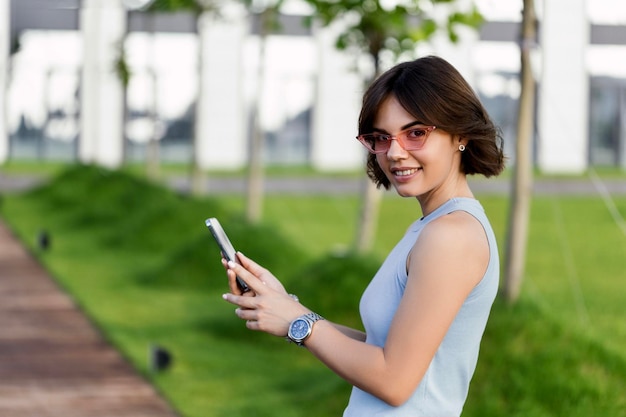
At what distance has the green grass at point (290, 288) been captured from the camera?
224 inches

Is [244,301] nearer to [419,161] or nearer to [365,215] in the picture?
[419,161]

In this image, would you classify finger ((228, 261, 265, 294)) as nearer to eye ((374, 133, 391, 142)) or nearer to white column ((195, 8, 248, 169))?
eye ((374, 133, 391, 142))

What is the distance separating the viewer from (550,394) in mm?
5492

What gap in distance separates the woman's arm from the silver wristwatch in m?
0.06

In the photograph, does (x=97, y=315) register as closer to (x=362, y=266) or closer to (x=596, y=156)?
(x=362, y=266)

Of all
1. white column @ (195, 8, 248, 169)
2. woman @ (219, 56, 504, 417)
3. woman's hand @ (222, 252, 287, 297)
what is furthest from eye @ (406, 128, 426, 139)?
white column @ (195, 8, 248, 169)

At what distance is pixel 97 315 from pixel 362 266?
2.36 metres

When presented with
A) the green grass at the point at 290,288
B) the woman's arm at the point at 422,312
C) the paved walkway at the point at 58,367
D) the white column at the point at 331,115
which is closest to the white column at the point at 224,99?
the white column at the point at 331,115

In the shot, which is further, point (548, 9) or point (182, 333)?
point (548, 9)

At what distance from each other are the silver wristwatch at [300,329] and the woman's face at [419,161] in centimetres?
30

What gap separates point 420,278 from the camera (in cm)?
219

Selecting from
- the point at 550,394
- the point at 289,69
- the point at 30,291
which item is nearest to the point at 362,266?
the point at 550,394

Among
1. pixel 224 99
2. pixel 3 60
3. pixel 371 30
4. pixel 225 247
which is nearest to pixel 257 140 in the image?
pixel 371 30

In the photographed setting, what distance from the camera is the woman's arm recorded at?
7.16 feet
